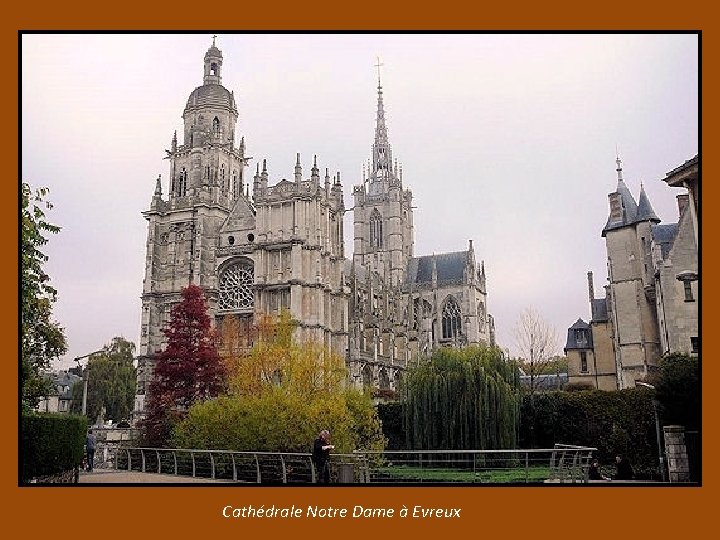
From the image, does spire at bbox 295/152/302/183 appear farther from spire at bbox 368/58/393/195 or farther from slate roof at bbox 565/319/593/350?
spire at bbox 368/58/393/195

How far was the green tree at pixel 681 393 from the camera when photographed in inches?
592

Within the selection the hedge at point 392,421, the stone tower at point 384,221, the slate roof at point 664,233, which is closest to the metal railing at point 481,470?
the hedge at point 392,421

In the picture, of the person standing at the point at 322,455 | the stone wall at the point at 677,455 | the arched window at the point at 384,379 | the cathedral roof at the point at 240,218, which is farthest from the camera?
the arched window at the point at 384,379

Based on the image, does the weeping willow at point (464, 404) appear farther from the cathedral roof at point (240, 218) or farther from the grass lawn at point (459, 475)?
the cathedral roof at point (240, 218)

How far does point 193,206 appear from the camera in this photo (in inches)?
1880

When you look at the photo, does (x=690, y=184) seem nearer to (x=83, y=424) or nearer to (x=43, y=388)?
(x=83, y=424)

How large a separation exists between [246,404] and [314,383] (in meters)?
5.17

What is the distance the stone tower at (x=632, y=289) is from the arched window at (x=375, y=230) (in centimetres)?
4870

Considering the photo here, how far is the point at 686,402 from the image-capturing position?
15305 mm

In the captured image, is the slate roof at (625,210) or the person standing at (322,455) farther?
the slate roof at (625,210)

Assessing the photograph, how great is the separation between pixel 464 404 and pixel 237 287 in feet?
95.1

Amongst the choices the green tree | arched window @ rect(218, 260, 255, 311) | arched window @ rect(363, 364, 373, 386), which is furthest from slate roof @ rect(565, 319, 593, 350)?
the green tree

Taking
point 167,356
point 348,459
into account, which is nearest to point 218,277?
point 167,356

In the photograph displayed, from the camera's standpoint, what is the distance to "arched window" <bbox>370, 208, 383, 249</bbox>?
264 feet
